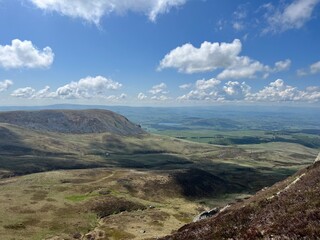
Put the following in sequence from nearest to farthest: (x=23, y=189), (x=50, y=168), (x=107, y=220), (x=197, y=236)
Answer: (x=197, y=236)
(x=107, y=220)
(x=23, y=189)
(x=50, y=168)

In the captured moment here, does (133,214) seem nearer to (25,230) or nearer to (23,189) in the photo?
(25,230)

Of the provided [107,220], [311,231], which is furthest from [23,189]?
[311,231]

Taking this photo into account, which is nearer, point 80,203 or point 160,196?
point 80,203

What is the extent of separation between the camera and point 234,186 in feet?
505

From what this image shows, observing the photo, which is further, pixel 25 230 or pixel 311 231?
pixel 25 230

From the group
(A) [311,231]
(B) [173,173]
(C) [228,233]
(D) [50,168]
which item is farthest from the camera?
(D) [50,168]

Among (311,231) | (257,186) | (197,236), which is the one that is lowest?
(257,186)

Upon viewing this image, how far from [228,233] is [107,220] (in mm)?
70802

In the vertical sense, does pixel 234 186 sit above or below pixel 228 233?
below

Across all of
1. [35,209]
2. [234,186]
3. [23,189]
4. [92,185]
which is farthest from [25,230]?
[234,186]

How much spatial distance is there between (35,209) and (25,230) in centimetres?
1742

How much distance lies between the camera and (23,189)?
116m

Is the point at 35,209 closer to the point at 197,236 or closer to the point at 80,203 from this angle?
the point at 80,203

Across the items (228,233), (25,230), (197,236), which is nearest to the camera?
(228,233)
